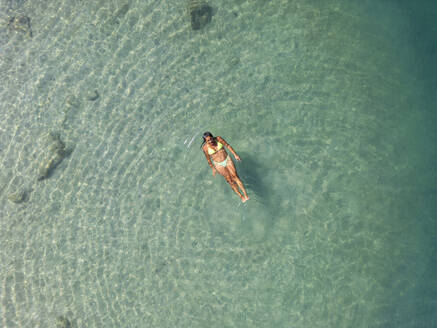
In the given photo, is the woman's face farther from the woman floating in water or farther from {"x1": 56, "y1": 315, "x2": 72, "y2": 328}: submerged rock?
{"x1": 56, "y1": 315, "x2": 72, "y2": 328}: submerged rock

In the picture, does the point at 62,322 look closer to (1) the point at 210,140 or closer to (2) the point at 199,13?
(1) the point at 210,140

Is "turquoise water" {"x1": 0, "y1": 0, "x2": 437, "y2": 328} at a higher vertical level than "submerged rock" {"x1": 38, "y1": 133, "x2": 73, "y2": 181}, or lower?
lower

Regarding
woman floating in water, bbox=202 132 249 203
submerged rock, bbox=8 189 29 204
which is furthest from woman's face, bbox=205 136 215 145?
submerged rock, bbox=8 189 29 204

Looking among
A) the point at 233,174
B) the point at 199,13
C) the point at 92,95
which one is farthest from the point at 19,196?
the point at 199,13

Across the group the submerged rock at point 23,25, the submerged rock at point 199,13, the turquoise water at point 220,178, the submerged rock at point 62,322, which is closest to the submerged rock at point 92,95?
the turquoise water at point 220,178

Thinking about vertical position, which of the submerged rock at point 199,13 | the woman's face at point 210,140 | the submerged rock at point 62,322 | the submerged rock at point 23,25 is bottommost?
the submerged rock at point 62,322

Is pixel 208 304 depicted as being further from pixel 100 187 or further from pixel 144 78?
pixel 144 78

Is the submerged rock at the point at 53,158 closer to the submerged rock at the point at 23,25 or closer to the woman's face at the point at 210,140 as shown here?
the submerged rock at the point at 23,25
